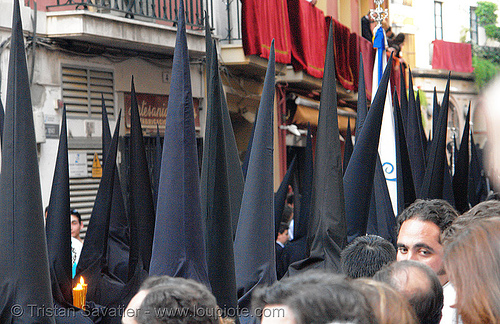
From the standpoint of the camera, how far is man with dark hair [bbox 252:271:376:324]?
1.83 metres

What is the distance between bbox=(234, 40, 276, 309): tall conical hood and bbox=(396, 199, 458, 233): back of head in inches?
30.3

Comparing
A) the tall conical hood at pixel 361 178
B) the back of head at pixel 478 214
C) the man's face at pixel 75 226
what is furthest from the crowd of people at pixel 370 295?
the man's face at pixel 75 226

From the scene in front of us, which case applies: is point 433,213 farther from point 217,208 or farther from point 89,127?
point 89,127

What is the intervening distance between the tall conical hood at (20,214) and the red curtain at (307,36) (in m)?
8.48

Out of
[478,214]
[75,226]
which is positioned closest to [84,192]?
[75,226]

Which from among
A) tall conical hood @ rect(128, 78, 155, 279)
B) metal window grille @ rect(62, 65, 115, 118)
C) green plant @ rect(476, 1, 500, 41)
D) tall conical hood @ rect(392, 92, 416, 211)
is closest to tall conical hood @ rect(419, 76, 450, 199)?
tall conical hood @ rect(392, 92, 416, 211)

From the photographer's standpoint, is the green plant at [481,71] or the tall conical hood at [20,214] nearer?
the tall conical hood at [20,214]

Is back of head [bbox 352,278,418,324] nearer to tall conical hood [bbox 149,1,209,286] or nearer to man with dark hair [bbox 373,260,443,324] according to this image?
man with dark hair [bbox 373,260,443,324]

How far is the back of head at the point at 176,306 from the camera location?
81.2 inches

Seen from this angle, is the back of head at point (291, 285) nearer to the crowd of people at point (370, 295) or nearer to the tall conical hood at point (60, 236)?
the crowd of people at point (370, 295)

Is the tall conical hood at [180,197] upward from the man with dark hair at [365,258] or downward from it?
upward

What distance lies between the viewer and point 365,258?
10.8ft

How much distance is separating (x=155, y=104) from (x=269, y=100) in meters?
6.05

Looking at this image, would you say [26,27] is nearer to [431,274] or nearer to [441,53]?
[431,274]
